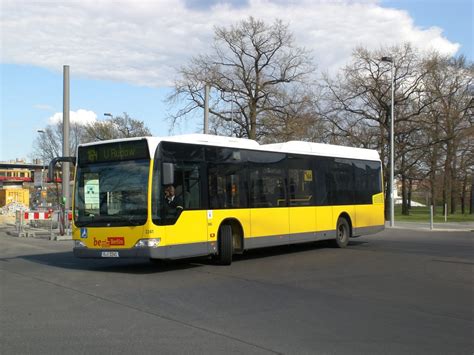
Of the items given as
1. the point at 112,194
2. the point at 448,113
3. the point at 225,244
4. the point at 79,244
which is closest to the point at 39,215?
the point at 79,244

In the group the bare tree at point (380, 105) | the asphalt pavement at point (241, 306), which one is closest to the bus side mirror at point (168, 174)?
the asphalt pavement at point (241, 306)

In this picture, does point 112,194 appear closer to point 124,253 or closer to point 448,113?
point 124,253

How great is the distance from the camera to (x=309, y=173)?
16.3 meters

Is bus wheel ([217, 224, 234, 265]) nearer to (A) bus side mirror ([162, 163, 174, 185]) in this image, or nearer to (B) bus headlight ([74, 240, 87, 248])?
(A) bus side mirror ([162, 163, 174, 185])

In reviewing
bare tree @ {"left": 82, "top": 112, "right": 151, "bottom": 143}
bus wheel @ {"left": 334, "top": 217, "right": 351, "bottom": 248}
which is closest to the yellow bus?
bus wheel @ {"left": 334, "top": 217, "right": 351, "bottom": 248}

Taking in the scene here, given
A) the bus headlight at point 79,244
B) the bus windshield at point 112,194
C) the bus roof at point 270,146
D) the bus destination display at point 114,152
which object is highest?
the bus roof at point 270,146

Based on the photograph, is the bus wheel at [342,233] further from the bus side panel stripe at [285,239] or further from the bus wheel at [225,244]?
the bus wheel at [225,244]

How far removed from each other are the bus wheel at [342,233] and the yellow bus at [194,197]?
2.68ft

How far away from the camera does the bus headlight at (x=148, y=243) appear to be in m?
11.3

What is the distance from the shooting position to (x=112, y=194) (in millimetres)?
11859

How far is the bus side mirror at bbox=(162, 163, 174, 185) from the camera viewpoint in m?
11.3

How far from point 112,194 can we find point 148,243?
1.50 meters

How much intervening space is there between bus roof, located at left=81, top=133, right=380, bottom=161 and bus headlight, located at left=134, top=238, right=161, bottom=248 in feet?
6.15

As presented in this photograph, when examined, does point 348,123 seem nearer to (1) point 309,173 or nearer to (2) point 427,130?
(2) point 427,130
